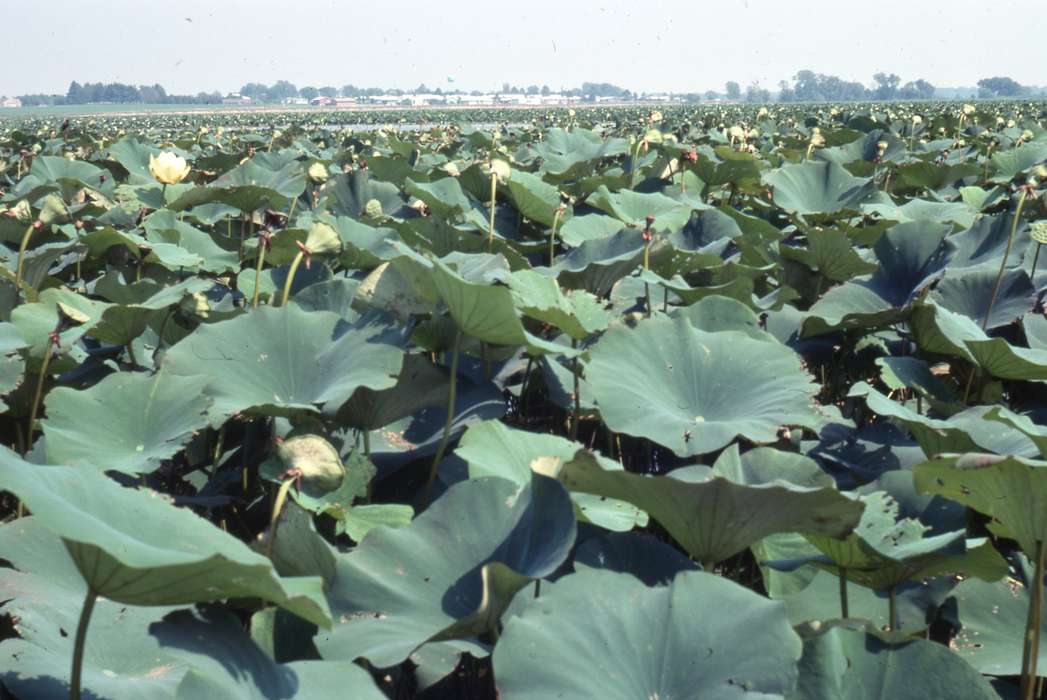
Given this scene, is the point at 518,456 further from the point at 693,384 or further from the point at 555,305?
the point at 693,384

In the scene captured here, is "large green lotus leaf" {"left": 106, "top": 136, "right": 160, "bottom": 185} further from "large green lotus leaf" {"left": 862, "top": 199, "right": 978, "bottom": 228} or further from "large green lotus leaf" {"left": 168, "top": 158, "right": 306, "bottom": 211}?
"large green lotus leaf" {"left": 862, "top": 199, "right": 978, "bottom": 228}

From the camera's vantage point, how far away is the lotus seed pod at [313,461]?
1142 mm

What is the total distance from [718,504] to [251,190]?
222cm

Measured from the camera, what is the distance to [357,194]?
10.4 feet

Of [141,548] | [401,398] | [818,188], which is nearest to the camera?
[141,548]

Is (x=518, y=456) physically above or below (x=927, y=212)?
below

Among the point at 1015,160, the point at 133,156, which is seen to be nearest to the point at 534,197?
the point at 1015,160

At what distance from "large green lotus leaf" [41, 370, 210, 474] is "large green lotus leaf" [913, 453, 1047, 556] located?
0.95 m

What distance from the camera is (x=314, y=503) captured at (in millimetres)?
1162

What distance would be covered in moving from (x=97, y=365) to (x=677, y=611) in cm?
141

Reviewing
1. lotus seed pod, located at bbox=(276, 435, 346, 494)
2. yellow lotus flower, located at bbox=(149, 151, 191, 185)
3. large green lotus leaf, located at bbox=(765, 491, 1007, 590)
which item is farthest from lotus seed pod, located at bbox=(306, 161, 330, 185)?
large green lotus leaf, located at bbox=(765, 491, 1007, 590)

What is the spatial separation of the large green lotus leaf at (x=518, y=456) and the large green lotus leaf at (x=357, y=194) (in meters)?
1.98

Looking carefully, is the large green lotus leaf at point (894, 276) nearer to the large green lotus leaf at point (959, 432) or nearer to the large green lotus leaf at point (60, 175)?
the large green lotus leaf at point (959, 432)

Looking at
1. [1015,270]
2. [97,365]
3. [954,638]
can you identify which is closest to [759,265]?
[1015,270]
